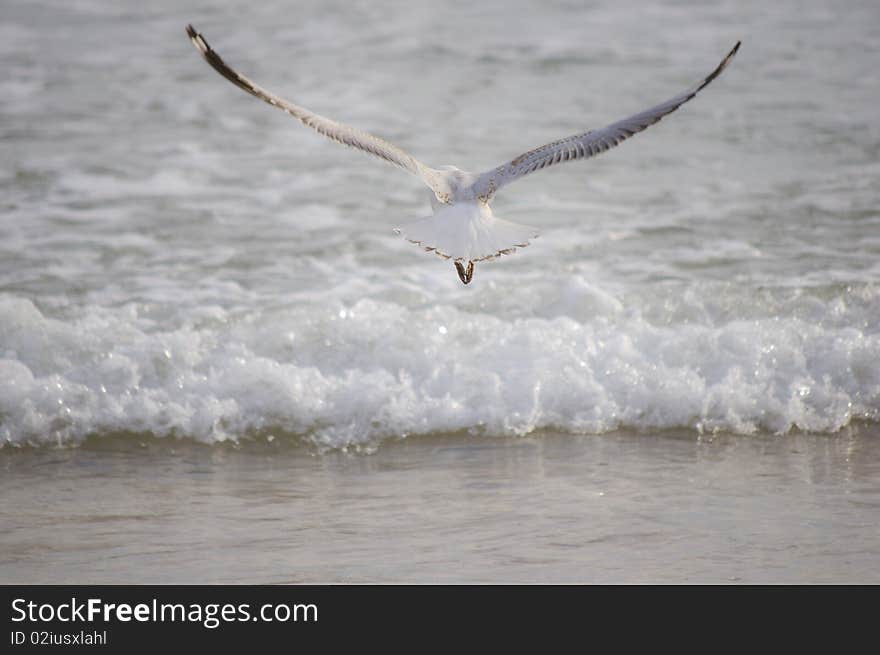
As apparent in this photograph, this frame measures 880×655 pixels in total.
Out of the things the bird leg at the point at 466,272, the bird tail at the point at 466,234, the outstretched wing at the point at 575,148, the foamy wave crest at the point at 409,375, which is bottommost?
the foamy wave crest at the point at 409,375

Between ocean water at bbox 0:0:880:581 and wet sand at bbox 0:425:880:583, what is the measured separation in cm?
4

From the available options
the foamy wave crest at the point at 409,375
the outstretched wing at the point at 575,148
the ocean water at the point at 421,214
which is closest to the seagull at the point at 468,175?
the outstretched wing at the point at 575,148

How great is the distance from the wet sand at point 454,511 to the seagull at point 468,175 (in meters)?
0.93

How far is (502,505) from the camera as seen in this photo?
5.03m

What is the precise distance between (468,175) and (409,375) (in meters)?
1.18

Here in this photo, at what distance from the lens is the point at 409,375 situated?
21.2 ft

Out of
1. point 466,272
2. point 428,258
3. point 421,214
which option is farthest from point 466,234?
point 421,214

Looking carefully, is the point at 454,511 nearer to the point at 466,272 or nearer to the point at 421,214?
the point at 466,272

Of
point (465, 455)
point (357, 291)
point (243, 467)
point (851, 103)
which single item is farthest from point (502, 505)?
point (851, 103)

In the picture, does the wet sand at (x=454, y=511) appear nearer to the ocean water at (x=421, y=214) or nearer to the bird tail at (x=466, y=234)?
the ocean water at (x=421, y=214)

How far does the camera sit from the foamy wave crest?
6.08 m

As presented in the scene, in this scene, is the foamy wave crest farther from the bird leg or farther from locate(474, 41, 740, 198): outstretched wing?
locate(474, 41, 740, 198): outstretched wing

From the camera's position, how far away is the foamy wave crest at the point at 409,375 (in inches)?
239

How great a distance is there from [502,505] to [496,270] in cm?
330
